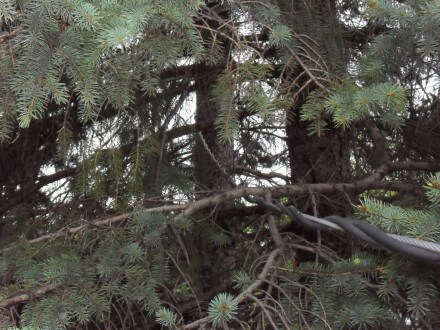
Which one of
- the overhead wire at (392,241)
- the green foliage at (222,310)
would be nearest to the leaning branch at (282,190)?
the green foliage at (222,310)

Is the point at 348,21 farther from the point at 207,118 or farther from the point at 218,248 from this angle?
the point at 218,248

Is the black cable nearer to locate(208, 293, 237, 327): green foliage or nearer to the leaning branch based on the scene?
locate(208, 293, 237, 327): green foliage

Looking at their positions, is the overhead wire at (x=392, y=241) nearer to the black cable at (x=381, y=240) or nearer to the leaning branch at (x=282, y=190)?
the black cable at (x=381, y=240)

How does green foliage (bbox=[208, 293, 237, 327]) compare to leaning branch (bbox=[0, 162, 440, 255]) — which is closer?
green foliage (bbox=[208, 293, 237, 327])

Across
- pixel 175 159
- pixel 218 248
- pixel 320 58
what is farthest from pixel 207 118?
pixel 320 58

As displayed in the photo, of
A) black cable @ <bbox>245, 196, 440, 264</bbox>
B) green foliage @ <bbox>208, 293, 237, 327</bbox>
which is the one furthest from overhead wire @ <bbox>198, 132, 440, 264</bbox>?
green foliage @ <bbox>208, 293, 237, 327</bbox>

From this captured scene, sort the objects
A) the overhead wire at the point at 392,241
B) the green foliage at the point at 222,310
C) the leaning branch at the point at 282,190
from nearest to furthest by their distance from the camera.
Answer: the overhead wire at the point at 392,241, the green foliage at the point at 222,310, the leaning branch at the point at 282,190

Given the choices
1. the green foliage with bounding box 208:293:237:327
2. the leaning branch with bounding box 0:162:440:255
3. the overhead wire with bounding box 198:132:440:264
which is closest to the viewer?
the overhead wire with bounding box 198:132:440:264

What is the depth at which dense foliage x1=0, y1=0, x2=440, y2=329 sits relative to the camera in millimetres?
1967

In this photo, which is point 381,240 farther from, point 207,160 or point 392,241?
point 207,160

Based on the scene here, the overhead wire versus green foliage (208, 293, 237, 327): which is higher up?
the overhead wire

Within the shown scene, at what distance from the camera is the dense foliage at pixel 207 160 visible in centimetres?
197

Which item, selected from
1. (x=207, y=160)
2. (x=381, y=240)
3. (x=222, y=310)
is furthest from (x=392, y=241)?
(x=207, y=160)

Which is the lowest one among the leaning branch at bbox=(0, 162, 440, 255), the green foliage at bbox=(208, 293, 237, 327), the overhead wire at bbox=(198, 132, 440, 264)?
the green foliage at bbox=(208, 293, 237, 327)
